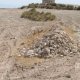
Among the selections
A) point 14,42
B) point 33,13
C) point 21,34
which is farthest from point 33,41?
point 33,13

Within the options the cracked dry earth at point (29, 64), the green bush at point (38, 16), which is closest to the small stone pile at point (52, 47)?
the cracked dry earth at point (29, 64)

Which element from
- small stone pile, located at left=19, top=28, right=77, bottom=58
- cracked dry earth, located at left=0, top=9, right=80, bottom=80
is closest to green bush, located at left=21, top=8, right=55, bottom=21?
cracked dry earth, located at left=0, top=9, right=80, bottom=80

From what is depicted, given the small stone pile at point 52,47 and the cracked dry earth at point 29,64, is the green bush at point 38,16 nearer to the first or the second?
the cracked dry earth at point 29,64

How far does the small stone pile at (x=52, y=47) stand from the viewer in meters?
14.7

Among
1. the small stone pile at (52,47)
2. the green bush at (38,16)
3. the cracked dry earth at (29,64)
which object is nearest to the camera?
the cracked dry earth at (29,64)

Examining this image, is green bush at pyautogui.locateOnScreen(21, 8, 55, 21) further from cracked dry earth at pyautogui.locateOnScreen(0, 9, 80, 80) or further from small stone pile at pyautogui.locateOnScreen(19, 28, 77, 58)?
small stone pile at pyautogui.locateOnScreen(19, 28, 77, 58)

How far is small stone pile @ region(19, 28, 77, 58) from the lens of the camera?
48.2 ft

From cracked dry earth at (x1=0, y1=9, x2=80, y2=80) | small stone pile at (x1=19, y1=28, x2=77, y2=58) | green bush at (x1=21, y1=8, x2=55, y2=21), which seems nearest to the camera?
cracked dry earth at (x1=0, y1=9, x2=80, y2=80)

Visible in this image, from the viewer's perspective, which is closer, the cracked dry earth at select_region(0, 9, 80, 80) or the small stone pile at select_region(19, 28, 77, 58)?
the cracked dry earth at select_region(0, 9, 80, 80)

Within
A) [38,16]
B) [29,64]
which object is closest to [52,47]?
Answer: [29,64]

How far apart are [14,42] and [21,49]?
5.19 ft

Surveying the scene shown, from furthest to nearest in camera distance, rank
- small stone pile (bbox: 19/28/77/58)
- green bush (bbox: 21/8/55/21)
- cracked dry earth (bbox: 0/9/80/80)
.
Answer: green bush (bbox: 21/8/55/21) < small stone pile (bbox: 19/28/77/58) < cracked dry earth (bbox: 0/9/80/80)

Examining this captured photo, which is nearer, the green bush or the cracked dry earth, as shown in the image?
the cracked dry earth

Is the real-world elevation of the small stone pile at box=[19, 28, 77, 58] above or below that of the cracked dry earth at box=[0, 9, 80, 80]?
above
